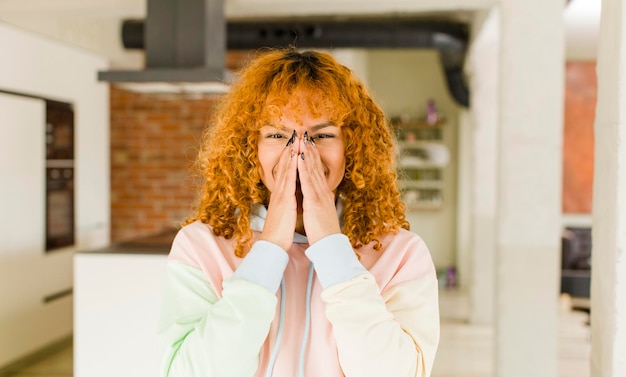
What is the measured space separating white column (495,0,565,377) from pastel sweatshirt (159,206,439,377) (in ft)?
9.01

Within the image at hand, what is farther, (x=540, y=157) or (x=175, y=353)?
(x=540, y=157)

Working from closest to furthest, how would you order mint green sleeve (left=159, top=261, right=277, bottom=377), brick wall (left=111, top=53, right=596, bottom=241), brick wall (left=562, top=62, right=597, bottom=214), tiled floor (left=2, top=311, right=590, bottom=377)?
mint green sleeve (left=159, top=261, right=277, bottom=377), tiled floor (left=2, top=311, right=590, bottom=377), brick wall (left=111, top=53, right=596, bottom=241), brick wall (left=562, top=62, right=597, bottom=214)

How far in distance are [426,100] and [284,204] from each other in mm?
7810

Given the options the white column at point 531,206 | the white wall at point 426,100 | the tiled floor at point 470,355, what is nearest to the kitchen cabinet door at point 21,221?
the tiled floor at point 470,355

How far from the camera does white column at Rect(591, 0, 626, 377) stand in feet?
6.68

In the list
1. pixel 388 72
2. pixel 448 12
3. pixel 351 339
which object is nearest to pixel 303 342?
pixel 351 339

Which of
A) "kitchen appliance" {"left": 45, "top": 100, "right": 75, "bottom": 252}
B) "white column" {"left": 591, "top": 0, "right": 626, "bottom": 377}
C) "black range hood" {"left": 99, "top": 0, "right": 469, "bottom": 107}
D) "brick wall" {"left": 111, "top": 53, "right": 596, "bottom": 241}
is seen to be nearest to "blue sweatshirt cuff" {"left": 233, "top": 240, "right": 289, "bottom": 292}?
"white column" {"left": 591, "top": 0, "right": 626, "bottom": 377}

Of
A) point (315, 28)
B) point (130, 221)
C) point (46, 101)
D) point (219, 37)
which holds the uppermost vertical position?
point (315, 28)

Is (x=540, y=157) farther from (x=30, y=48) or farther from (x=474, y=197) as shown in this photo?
(x=30, y=48)

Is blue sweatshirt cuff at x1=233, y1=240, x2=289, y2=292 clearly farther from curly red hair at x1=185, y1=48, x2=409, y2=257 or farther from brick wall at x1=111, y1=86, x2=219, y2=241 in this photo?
brick wall at x1=111, y1=86, x2=219, y2=241

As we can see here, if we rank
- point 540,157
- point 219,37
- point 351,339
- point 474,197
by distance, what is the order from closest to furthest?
point 351,339, point 540,157, point 219,37, point 474,197

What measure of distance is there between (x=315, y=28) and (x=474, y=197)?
7.34 feet

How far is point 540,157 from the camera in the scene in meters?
3.81

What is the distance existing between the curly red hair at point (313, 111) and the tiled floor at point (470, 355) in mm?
3486
